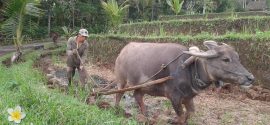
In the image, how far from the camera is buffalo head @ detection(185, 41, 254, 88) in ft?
19.2

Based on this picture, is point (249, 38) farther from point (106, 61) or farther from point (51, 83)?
point (106, 61)

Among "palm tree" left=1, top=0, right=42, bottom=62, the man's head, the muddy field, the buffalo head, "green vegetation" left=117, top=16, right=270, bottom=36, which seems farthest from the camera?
"palm tree" left=1, top=0, right=42, bottom=62

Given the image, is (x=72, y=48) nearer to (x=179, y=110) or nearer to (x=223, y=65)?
(x=179, y=110)

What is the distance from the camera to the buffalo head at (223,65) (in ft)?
19.2

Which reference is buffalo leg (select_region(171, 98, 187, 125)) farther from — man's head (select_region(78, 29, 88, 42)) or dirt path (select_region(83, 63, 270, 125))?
man's head (select_region(78, 29, 88, 42))

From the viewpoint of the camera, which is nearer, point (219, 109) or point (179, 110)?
point (179, 110)

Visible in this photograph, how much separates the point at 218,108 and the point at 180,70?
2.15 metres

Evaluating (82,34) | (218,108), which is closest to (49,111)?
(82,34)

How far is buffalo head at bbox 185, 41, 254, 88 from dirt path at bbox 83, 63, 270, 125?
3.72 feet

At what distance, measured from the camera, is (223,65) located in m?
5.99

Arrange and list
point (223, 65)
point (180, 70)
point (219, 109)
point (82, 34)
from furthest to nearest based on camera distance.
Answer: point (82, 34) < point (219, 109) < point (180, 70) < point (223, 65)

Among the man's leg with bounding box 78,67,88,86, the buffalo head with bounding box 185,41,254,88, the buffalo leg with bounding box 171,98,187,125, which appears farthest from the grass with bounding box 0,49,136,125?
the man's leg with bounding box 78,67,88,86

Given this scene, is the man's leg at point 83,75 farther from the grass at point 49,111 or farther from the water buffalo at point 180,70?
the grass at point 49,111

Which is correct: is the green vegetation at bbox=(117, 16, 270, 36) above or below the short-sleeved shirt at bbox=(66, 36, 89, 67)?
above
